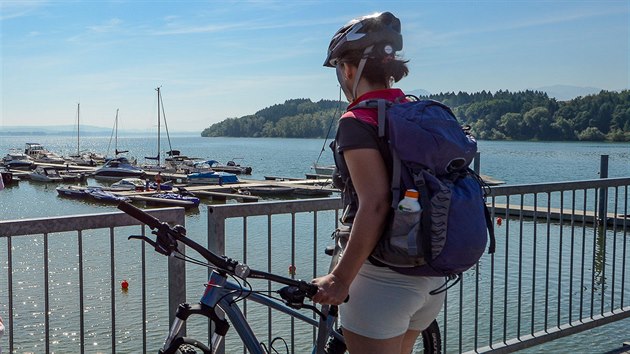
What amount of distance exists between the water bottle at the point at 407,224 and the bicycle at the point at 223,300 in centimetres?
32

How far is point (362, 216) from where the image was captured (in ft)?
7.34

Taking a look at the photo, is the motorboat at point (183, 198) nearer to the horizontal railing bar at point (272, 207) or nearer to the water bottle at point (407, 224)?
the horizontal railing bar at point (272, 207)

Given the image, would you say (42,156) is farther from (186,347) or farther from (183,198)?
(186,347)

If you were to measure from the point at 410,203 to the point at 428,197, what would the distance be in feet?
0.25

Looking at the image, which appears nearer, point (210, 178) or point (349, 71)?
point (349, 71)

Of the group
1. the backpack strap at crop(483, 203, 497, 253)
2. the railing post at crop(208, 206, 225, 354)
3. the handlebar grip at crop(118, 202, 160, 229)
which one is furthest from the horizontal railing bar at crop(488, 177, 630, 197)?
the handlebar grip at crop(118, 202, 160, 229)

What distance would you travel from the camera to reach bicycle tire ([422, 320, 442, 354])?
123 inches

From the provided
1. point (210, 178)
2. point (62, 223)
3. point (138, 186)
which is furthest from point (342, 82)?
point (210, 178)

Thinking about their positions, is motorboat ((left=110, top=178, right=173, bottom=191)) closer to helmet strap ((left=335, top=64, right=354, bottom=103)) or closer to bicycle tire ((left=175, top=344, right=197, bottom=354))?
bicycle tire ((left=175, top=344, right=197, bottom=354))

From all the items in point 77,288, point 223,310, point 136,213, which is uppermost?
point 136,213

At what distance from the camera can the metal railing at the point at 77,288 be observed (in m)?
3.16

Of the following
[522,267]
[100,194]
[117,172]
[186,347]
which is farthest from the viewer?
[117,172]

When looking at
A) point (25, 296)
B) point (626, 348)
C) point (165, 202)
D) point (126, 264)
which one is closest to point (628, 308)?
point (626, 348)

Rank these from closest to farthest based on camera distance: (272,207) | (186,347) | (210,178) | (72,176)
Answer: (186,347), (272,207), (210,178), (72,176)
